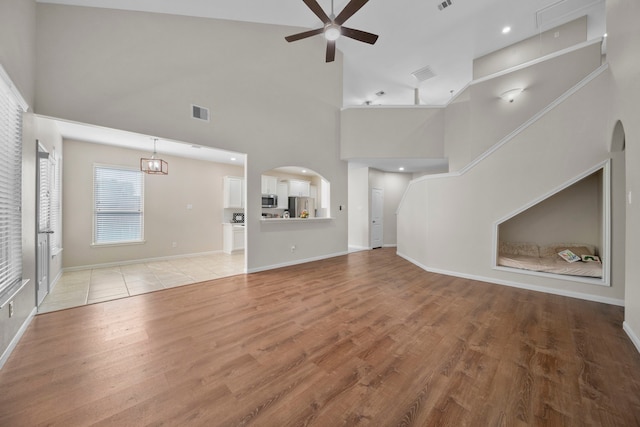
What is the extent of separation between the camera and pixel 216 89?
4285 mm

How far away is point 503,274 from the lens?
12.9ft

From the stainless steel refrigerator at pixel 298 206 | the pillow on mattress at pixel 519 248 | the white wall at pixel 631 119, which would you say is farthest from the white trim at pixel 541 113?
the stainless steel refrigerator at pixel 298 206

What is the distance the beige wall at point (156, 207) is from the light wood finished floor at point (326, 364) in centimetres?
284

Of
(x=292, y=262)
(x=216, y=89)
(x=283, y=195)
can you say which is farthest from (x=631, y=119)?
(x=283, y=195)

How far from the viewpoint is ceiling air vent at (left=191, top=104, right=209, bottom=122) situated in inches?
158

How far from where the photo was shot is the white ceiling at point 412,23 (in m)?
4.16

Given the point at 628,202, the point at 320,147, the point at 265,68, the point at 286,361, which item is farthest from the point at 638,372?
the point at 265,68

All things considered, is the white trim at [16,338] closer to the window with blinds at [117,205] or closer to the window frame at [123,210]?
the window frame at [123,210]

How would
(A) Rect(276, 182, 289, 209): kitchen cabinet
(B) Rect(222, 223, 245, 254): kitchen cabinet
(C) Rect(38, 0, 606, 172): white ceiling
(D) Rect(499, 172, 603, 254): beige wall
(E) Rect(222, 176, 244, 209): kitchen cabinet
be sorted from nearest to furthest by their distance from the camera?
(C) Rect(38, 0, 606, 172): white ceiling < (D) Rect(499, 172, 603, 254): beige wall < (B) Rect(222, 223, 245, 254): kitchen cabinet < (E) Rect(222, 176, 244, 209): kitchen cabinet < (A) Rect(276, 182, 289, 209): kitchen cabinet

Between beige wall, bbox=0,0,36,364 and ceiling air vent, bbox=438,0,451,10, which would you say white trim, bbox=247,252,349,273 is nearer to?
beige wall, bbox=0,0,36,364

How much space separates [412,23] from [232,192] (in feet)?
20.5

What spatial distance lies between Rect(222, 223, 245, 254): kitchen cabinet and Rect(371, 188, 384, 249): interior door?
430 cm

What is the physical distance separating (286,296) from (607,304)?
4.43 m

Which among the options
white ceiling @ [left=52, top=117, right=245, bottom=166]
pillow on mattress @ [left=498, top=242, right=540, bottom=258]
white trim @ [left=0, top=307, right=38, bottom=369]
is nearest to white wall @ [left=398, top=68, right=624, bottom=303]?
pillow on mattress @ [left=498, top=242, right=540, bottom=258]
